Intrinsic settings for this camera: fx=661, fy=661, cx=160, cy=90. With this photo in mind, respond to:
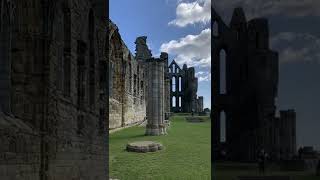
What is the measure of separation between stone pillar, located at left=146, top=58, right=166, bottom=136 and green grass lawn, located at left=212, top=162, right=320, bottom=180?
22.4 meters

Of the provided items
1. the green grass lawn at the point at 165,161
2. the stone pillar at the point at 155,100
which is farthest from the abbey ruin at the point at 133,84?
the green grass lawn at the point at 165,161

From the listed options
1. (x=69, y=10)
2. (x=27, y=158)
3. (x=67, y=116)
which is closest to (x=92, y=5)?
(x=69, y=10)

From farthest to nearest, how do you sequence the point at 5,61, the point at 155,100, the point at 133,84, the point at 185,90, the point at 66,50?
1. the point at 185,90
2. the point at 133,84
3. the point at 155,100
4. the point at 66,50
5. the point at 5,61

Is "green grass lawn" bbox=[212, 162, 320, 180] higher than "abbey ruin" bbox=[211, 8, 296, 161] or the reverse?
the reverse

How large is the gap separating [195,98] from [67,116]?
61453 millimetres

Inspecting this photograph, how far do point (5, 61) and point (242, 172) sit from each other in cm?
363

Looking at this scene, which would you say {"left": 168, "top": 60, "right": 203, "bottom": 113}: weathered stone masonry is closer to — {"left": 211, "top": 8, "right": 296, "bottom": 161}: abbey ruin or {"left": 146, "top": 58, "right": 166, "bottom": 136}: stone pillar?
{"left": 146, "top": 58, "right": 166, "bottom": 136}: stone pillar

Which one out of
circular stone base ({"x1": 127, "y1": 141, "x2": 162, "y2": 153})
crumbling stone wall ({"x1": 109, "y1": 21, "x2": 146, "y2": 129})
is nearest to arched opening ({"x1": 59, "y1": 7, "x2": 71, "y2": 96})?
circular stone base ({"x1": 127, "y1": 141, "x2": 162, "y2": 153})

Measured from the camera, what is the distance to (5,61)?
28.6 feet

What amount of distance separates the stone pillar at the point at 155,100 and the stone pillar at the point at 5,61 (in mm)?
20820

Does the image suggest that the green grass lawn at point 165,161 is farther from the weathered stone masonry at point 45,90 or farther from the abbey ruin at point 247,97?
the abbey ruin at point 247,97

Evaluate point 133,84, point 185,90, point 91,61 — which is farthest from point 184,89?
point 91,61

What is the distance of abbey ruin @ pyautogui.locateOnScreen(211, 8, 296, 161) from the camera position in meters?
7.15

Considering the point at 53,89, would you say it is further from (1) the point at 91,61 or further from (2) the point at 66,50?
(1) the point at 91,61
